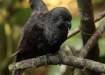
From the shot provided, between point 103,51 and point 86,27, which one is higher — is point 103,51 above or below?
below

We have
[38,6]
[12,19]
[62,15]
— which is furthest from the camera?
[12,19]

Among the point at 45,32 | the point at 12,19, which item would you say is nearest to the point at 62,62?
the point at 45,32

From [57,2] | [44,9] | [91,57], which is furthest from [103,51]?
[57,2]

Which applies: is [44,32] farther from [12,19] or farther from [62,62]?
[12,19]

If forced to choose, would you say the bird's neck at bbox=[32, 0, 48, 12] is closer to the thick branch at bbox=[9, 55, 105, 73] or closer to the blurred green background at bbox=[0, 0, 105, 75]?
the thick branch at bbox=[9, 55, 105, 73]

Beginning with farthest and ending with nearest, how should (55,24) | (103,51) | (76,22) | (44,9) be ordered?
(76,22) < (103,51) < (44,9) < (55,24)

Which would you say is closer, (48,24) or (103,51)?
(48,24)

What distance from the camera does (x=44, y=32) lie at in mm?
1057

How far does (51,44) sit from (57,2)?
1.25m

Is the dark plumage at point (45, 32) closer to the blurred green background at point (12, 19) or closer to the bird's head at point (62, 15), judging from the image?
the bird's head at point (62, 15)

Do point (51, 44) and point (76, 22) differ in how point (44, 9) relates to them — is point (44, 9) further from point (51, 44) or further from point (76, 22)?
point (76, 22)

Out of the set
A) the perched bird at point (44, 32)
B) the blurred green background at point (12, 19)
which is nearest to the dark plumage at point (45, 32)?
the perched bird at point (44, 32)

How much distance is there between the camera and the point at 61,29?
41.3 inches

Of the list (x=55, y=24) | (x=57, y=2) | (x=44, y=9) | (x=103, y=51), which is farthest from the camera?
(x=57, y=2)
